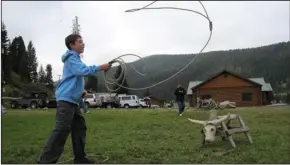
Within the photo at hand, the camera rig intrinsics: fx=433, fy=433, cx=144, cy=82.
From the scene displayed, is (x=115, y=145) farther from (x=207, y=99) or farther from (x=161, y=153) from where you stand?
(x=207, y=99)

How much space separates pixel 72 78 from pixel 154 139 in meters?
3.61

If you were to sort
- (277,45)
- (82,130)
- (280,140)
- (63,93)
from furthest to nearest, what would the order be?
(277,45) → (280,140) → (82,130) → (63,93)

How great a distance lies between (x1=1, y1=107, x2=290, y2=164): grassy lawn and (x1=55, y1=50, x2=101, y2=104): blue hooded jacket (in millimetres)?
1229

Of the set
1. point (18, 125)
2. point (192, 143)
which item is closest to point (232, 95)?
point (192, 143)

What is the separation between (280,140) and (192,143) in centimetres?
157

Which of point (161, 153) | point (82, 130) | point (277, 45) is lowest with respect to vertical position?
point (161, 153)

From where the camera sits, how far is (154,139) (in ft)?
26.6

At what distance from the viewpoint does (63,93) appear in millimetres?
4781

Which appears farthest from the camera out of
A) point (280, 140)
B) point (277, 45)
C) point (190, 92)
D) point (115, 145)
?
point (190, 92)

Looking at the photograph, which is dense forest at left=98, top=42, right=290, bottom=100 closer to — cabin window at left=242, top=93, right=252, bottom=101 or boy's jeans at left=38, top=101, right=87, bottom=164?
cabin window at left=242, top=93, right=252, bottom=101

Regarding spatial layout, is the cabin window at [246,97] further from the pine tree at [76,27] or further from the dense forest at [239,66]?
the pine tree at [76,27]

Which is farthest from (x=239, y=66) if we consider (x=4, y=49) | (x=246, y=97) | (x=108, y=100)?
(x=4, y=49)

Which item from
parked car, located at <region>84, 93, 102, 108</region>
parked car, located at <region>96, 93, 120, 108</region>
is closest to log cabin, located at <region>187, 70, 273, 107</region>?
parked car, located at <region>96, 93, 120, 108</region>

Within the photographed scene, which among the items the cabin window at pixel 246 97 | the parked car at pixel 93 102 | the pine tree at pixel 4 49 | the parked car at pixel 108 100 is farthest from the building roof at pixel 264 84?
the pine tree at pixel 4 49
